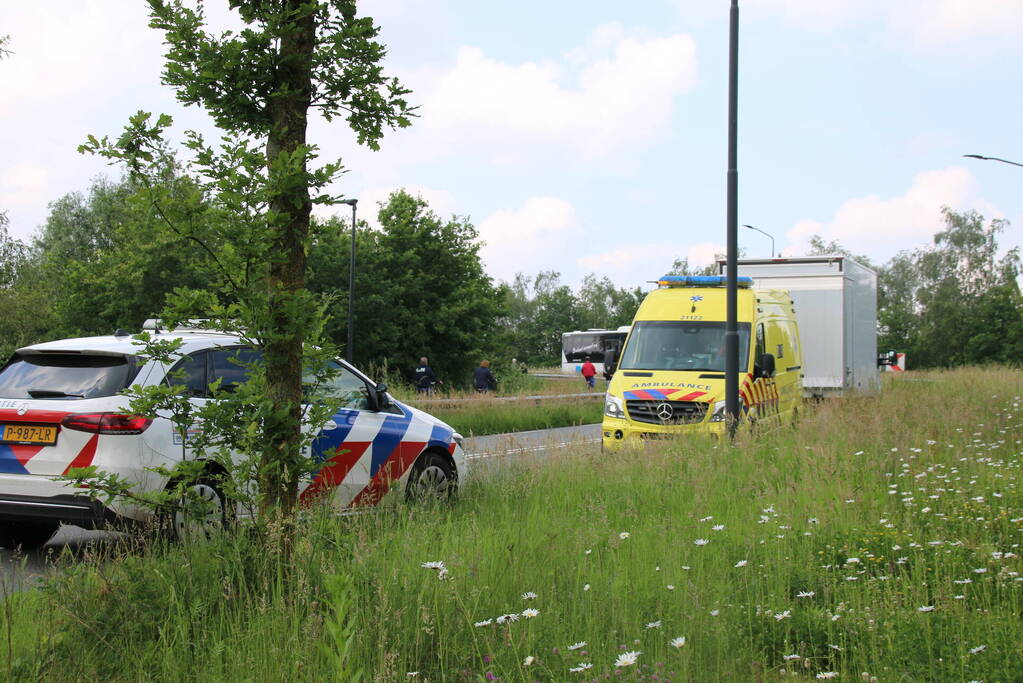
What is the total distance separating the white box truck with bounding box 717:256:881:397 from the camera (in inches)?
700

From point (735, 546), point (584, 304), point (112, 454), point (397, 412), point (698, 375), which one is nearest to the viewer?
point (735, 546)

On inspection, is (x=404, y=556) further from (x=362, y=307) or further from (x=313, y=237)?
(x=362, y=307)

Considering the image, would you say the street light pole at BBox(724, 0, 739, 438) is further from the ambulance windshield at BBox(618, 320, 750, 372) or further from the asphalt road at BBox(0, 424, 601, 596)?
the asphalt road at BBox(0, 424, 601, 596)

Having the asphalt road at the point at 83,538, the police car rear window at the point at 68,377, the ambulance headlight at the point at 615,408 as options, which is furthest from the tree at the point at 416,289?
the police car rear window at the point at 68,377

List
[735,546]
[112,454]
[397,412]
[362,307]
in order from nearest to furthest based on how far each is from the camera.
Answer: [735,546] → [112,454] → [397,412] → [362,307]

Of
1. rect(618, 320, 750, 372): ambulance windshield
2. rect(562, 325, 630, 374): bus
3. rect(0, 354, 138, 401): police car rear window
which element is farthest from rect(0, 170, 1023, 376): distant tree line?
rect(562, 325, 630, 374): bus

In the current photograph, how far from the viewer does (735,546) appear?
19.6 ft

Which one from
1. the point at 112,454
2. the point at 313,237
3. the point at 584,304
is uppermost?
the point at 584,304

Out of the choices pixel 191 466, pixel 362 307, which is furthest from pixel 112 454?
pixel 362 307

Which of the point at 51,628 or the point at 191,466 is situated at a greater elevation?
the point at 191,466

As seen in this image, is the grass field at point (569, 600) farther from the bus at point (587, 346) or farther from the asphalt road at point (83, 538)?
the bus at point (587, 346)

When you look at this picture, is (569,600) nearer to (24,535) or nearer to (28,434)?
(28,434)

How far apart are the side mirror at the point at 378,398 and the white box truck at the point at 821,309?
10292 mm

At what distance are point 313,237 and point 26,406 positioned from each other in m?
3.16
